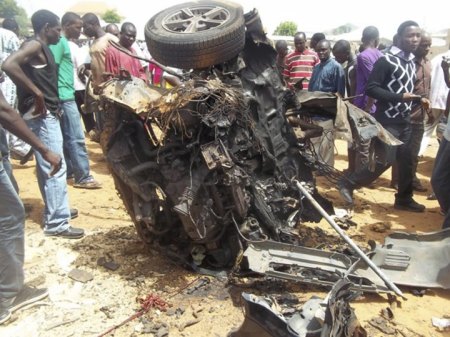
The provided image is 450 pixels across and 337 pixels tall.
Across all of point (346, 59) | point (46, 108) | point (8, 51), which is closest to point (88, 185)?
point (46, 108)

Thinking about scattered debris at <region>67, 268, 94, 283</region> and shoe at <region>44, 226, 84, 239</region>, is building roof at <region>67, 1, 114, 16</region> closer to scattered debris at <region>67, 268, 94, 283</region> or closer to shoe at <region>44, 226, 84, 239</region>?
shoe at <region>44, 226, 84, 239</region>

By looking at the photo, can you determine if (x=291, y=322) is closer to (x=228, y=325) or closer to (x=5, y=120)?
(x=228, y=325)

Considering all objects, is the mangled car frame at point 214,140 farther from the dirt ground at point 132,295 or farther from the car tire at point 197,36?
the dirt ground at point 132,295

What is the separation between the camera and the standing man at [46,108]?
4438 millimetres

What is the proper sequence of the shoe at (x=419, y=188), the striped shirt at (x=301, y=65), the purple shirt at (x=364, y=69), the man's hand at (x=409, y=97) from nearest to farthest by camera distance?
the man's hand at (x=409, y=97) → the purple shirt at (x=364, y=69) → the shoe at (x=419, y=188) → the striped shirt at (x=301, y=65)

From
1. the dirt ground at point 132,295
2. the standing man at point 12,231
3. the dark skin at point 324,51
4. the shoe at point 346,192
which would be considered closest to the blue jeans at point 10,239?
the standing man at point 12,231

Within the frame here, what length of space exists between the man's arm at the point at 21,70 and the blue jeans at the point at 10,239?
1.37m

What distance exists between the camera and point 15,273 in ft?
11.0

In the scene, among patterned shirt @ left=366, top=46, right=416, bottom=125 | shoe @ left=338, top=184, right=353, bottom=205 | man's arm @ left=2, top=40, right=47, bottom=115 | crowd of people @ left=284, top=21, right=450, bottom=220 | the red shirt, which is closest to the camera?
man's arm @ left=2, top=40, right=47, bottom=115

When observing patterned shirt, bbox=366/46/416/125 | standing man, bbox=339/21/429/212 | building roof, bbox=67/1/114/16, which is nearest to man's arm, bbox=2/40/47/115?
standing man, bbox=339/21/429/212

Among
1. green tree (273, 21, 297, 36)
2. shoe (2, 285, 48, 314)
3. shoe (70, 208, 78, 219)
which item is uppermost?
shoe (2, 285, 48, 314)

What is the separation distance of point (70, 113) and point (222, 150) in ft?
10.1

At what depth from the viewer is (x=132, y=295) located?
3.65m

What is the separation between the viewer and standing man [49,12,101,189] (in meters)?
5.44
